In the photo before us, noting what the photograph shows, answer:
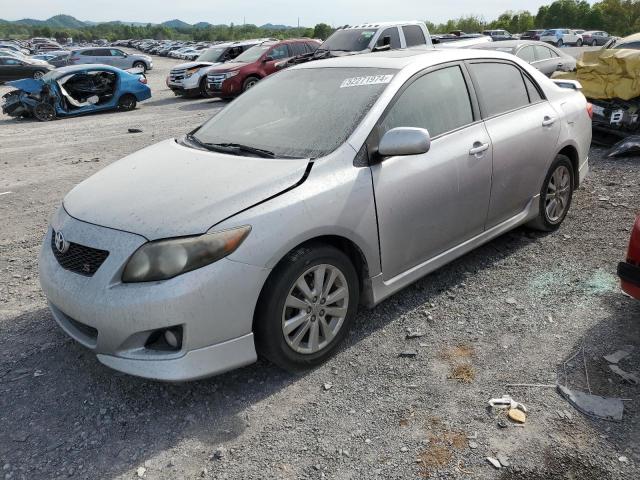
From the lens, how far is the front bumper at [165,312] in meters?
2.61

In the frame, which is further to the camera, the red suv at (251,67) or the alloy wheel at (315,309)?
the red suv at (251,67)

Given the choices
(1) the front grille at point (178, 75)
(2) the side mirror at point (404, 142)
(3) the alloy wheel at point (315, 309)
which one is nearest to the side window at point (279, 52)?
(1) the front grille at point (178, 75)

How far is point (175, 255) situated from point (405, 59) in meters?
2.17

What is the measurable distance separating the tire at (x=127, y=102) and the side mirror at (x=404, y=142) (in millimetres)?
14333

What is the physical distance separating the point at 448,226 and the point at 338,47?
10.9 m

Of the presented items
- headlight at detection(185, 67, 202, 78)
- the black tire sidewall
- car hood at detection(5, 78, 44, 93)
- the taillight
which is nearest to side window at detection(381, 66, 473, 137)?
the black tire sidewall

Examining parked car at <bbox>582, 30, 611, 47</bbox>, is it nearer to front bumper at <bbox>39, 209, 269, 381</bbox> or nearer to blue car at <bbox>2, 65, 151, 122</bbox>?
blue car at <bbox>2, 65, 151, 122</bbox>

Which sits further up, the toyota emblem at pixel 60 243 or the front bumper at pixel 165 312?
the toyota emblem at pixel 60 243

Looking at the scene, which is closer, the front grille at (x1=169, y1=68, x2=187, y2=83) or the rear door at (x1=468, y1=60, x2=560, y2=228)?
the rear door at (x1=468, y1=60, x2=560, y2=228)

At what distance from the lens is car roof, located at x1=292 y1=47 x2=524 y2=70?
12.3 ft

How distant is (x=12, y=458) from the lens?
8.51 feet

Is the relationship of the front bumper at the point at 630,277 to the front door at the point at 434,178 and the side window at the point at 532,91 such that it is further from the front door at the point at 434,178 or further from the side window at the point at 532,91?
the side window at the point at 532,91

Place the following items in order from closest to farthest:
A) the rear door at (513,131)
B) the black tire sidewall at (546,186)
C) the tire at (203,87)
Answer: the rear door at (513,131), the black tire sidewall at (546,186), the tire at (203,87)

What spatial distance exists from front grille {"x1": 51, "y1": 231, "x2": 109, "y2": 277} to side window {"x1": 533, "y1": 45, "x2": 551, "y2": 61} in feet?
36.4
